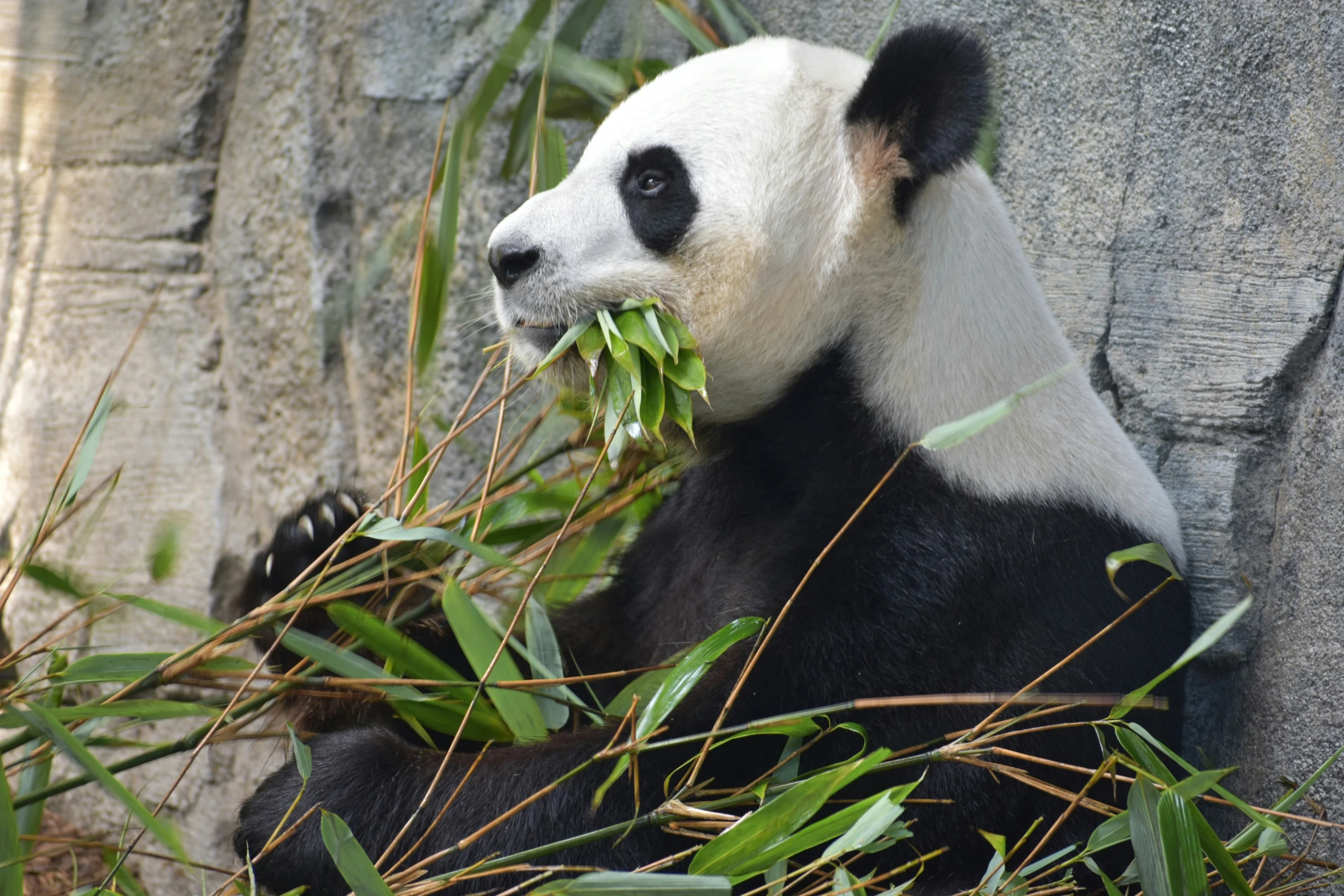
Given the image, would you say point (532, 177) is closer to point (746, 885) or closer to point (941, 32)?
point (941, 32)

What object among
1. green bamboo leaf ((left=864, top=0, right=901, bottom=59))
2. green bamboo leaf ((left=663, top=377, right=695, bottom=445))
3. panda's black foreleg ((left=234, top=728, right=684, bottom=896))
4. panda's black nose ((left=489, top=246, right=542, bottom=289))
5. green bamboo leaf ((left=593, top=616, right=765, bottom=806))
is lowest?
panda's black foreleg ((left=234, top=728, right=684, bottom=896))

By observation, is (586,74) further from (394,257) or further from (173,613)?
(173,613)

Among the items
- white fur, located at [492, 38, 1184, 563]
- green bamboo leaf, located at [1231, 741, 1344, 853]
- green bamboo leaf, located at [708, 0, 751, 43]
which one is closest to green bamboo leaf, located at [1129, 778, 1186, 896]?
green bamboo leaf, located at [1231, 741, 1344, 853]

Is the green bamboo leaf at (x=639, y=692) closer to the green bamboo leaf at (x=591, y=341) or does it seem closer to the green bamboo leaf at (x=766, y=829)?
the green bamboo leaf at (x=766, y=829)

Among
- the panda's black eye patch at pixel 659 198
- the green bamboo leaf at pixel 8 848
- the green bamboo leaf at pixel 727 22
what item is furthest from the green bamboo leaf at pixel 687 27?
the green bamboo leaf at pixel 8 848

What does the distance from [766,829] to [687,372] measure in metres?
0.63

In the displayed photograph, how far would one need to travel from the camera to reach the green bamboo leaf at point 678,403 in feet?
5.36

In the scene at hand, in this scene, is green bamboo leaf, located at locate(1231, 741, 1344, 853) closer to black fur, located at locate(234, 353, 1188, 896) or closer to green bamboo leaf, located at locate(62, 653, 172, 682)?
black fur, located at locate(234, 353, 1188, 896)

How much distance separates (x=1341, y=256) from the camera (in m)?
1.76

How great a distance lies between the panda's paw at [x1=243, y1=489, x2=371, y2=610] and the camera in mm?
2029

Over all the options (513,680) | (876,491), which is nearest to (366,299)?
(513,680)

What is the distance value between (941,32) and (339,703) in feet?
4.81

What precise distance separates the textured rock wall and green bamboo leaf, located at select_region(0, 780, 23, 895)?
2.57 feet

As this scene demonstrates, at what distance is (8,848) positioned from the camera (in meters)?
1.47
